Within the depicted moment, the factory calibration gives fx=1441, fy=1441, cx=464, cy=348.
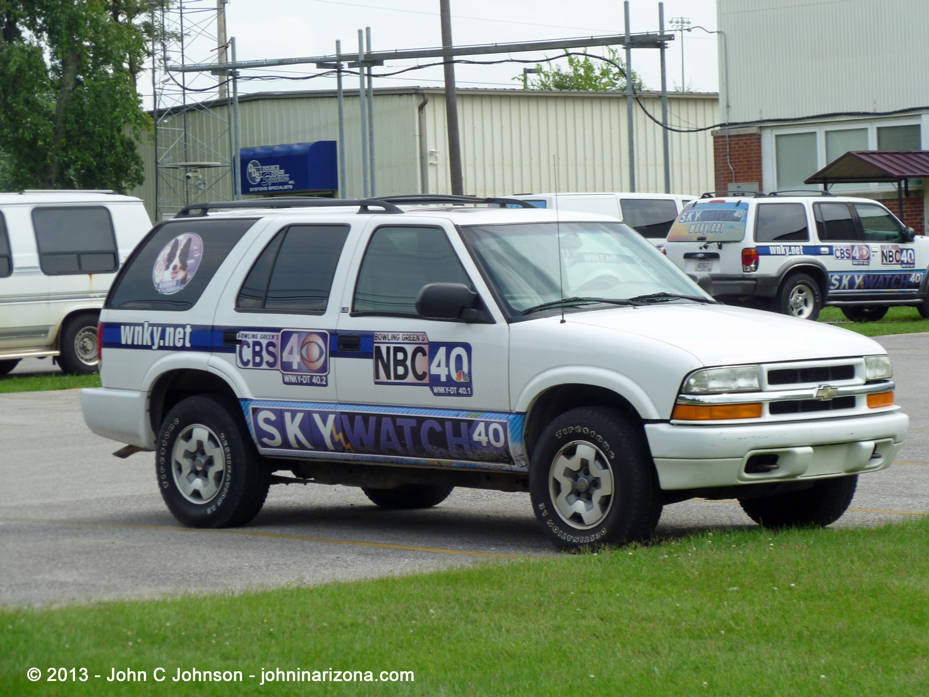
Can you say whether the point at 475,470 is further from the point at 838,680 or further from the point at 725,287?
the point at 725,287

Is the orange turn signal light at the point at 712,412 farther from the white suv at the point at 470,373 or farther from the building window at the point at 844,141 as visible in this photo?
the building window at the point at 844,141

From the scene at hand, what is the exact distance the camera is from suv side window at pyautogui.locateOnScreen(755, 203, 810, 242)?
22.7 m

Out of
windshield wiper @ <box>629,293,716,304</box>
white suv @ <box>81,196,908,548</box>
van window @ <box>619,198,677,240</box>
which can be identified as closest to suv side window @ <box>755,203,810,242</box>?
van window @ <box>619,198,677,240</box>

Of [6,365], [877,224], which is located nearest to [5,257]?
[6,365]

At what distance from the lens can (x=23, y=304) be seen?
18891 mm

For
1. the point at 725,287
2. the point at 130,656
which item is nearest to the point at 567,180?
the point at 725,287

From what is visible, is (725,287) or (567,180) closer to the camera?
(725,287)

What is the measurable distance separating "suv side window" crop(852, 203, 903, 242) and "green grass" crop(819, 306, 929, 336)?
58.0 inches

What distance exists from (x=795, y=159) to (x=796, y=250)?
13.8 metres

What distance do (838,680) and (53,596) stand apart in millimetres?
3511

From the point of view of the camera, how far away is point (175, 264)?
8945mm

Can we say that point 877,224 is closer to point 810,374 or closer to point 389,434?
point 810,374

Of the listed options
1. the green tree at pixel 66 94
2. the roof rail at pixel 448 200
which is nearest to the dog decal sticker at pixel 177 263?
the roof rail at pixel 448 200

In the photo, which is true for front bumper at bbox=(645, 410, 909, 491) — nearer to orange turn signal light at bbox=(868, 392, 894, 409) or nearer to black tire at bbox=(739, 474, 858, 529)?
orange turn signal light at bbox=(868, 392, 894, 409)
